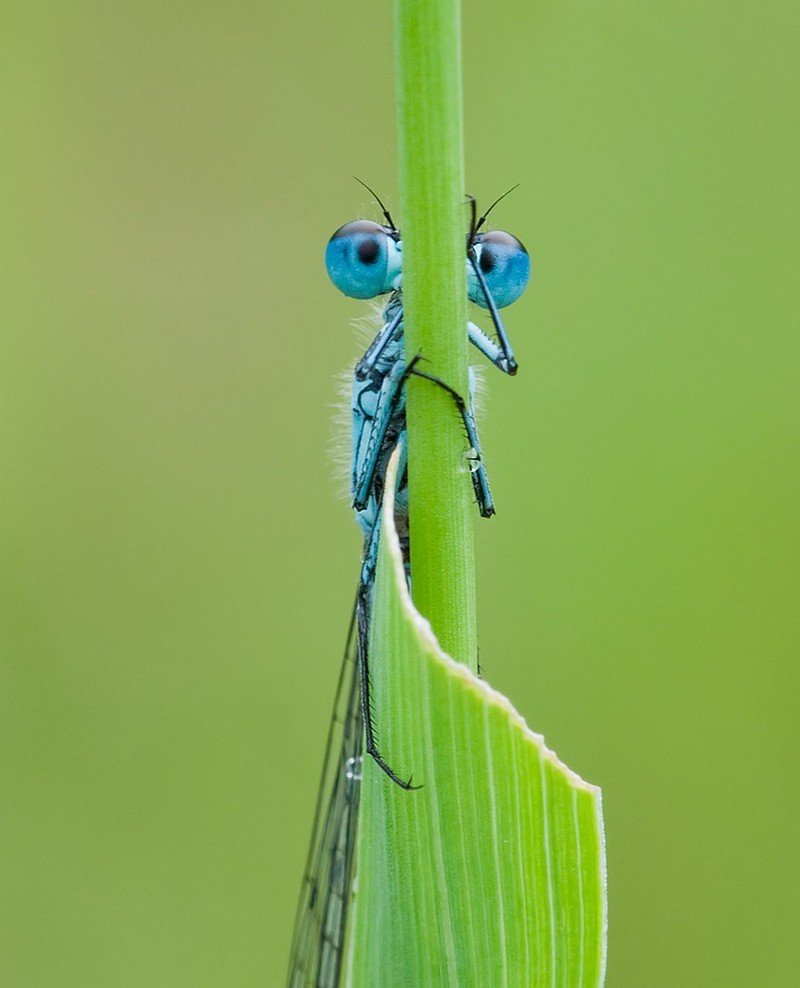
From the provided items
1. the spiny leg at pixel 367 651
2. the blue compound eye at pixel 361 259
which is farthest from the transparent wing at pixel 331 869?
the blue compound eye at pixel 361 259

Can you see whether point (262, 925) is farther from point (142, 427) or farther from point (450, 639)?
point (450, 639)

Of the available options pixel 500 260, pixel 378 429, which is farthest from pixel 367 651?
pixel 500 260

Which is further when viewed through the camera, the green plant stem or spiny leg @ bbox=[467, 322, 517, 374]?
spiny leg @ bbox=[467, 322, 517, 374]

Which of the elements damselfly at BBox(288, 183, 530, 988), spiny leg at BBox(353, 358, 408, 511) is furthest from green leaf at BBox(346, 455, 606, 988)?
spiny leg at BBox(353, 358, 408, 511)

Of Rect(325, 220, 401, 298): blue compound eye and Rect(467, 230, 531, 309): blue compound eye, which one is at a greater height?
Rect(467, 230, 531, 309): blue compound eye

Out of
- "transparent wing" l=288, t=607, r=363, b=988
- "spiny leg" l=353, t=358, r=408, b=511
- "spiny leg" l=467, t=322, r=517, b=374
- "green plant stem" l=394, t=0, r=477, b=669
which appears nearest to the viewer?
"green plant stem" l=394, t=0, r=477, b=669

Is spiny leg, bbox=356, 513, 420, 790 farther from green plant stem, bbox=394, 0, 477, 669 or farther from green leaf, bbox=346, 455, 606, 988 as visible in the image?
green plant stem, bbox=394, 0, 477, 669
